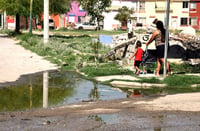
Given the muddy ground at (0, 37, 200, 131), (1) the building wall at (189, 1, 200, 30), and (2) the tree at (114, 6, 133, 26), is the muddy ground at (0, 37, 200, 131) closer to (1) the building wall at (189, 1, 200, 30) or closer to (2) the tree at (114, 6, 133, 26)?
(2) the tree at (114, 6, 133, 26)

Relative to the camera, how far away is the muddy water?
10.2 m

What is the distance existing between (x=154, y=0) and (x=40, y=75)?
245ft

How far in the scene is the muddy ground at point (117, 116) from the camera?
24.6 ft

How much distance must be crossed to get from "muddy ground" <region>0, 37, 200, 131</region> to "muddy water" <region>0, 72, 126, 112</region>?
74 cm

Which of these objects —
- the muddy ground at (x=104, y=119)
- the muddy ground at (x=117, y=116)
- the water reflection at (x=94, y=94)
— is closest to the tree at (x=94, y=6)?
the water reflection at (x=94, y=94)

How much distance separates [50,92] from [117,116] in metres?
3.81

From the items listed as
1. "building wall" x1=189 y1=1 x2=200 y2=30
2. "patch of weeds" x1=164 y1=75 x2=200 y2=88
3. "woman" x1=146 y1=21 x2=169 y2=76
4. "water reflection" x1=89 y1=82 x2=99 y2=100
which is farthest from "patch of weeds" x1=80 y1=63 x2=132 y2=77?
"building wall" x1=189 y1=1 x2=200 y2=30

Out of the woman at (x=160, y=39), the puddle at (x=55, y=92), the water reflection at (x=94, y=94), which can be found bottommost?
the water reflection at (x=94, y=94)

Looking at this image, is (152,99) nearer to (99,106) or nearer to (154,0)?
(99,106)

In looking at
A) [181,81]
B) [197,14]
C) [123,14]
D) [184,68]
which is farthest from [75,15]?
[181,81]

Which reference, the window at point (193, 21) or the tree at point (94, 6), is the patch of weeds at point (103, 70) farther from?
the window at point (193, 21)

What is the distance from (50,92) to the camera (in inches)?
465

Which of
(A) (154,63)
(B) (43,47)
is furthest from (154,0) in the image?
(A) (154,63)

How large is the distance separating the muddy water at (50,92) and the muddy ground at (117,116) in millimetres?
736
